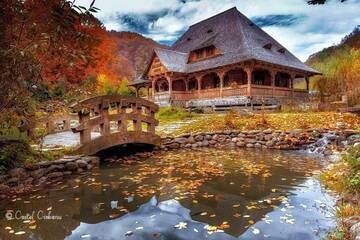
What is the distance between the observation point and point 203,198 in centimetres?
612

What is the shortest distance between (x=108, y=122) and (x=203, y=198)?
5335 millimetres

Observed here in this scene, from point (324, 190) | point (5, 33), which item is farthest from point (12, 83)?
point (324, 190)

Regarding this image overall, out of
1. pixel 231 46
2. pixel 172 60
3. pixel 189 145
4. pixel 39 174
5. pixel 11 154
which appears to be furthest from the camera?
pixel 172 60

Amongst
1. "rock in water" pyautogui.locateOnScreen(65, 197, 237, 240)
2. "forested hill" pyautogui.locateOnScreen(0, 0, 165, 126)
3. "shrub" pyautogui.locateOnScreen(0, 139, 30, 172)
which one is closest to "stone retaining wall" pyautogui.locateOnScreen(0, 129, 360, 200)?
"shrub" pyautogui.locateOnScreen(0, 139, 30, 172)

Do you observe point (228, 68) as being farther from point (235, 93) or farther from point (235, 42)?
point (235, 42)

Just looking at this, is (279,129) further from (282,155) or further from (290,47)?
(290,47)

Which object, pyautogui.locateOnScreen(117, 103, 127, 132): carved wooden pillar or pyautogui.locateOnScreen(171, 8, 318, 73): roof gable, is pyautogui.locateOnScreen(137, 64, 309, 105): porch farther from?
pyautogui.locateOnScreen(117, 103, 127, 132): carved wooden pillar

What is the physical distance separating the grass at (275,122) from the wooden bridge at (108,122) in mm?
2984

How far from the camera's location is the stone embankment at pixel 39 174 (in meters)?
6.86

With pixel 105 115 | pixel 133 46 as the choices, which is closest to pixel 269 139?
pixel 105 115

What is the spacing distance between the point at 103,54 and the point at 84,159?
2369 cm

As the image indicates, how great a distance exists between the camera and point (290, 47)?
33.3 m

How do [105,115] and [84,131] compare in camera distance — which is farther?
[105,115]

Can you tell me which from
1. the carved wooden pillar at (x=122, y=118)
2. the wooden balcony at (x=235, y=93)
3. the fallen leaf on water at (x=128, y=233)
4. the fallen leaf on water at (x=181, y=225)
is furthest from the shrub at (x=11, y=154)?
the wooden balcony at (x=235, y=93)
